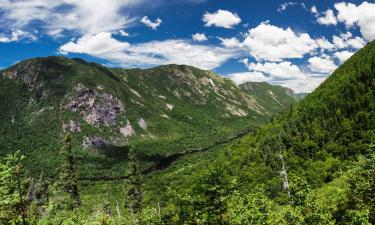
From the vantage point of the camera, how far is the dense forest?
22463 millimetres

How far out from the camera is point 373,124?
126125 mm

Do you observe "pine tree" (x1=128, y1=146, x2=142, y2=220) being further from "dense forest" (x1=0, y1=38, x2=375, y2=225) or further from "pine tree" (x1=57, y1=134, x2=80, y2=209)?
"pine tree" (x1=57, y1=134, x2=80, y2=209)

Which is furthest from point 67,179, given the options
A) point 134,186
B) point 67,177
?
point 134,186

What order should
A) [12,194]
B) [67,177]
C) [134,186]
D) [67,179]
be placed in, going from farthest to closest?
[134,186] < [67,179] < [67,177] < [12,194]

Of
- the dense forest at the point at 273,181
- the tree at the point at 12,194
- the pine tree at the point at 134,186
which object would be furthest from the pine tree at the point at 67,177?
the tree at the point at 12,194

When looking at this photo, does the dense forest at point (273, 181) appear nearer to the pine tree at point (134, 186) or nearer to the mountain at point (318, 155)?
the mountain at point (318, 155)

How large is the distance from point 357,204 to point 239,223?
18.9 m

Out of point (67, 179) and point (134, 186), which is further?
point (134, 186)

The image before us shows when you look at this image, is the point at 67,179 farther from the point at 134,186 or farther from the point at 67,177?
the point at 134,186

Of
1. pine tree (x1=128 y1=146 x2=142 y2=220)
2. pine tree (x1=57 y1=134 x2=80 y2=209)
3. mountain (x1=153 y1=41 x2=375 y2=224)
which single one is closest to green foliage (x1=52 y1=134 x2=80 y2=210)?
pine tree (x1=57 y1=134 x2=80 y2=209)

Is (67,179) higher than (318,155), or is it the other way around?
(67,179)

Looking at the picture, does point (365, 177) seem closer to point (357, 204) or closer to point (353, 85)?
point (357, 204)

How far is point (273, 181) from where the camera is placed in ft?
382

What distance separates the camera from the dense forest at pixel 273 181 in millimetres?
22463
